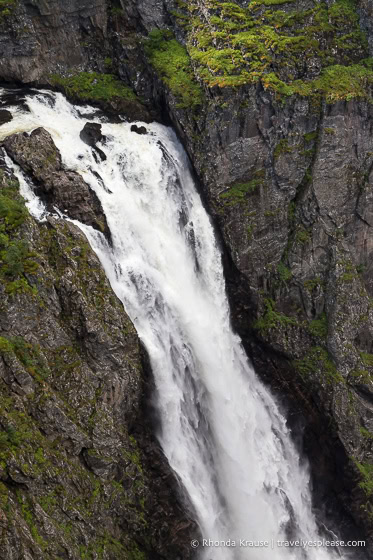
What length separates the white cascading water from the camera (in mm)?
22562

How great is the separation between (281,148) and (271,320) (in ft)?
28.5

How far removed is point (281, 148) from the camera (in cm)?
2833

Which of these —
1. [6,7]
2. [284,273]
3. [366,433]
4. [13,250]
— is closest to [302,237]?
[284,273]

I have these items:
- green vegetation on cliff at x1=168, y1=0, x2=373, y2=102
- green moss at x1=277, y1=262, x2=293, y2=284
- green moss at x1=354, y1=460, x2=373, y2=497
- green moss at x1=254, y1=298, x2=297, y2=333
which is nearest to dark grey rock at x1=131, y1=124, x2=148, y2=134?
green vegetation on cliff at x1=168, y1=0, x2=373, y2=102

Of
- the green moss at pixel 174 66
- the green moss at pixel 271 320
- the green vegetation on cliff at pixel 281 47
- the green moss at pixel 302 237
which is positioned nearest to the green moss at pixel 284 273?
the green moss at pixel 271 320

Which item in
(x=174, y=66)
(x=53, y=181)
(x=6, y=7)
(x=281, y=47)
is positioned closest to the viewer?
(x=53, y=181)

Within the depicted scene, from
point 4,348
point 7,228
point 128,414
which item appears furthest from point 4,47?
point 128,414

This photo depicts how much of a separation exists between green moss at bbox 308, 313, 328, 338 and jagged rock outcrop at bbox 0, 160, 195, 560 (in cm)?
1064

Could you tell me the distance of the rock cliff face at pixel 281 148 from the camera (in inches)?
1091

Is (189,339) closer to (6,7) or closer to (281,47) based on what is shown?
(281,47)

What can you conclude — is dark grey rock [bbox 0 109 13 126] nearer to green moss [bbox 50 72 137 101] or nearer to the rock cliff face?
the rock cliff face

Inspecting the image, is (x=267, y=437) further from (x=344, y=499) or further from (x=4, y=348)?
(x=4, y=348)

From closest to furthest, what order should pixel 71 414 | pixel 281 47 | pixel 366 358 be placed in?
1. pixel 71 414
2. pixel 281 47
3. pixel 366 358

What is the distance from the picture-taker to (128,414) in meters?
21.3
